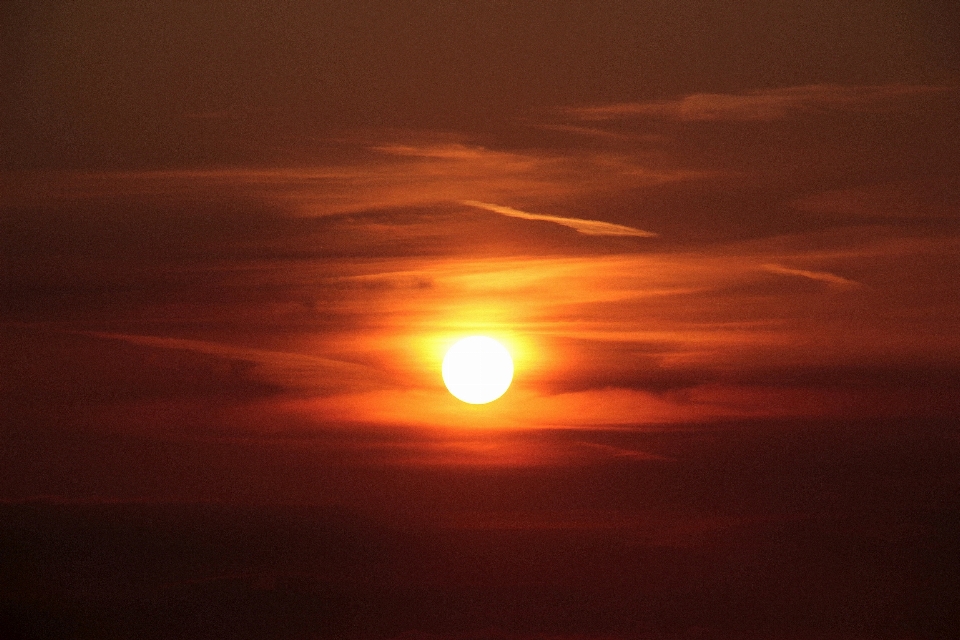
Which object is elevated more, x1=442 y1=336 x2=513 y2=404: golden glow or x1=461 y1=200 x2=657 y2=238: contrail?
x1=461 y1=200 x2=657 y2=238: contrail

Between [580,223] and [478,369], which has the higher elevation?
[580,223]

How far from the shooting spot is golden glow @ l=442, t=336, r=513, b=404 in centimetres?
243

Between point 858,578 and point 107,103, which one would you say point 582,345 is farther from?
point 107,103

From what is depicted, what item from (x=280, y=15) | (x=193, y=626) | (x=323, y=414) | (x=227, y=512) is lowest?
(x=193, y=626)

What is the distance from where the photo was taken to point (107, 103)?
241 centimetres

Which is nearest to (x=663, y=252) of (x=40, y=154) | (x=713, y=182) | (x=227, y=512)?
(x=713, y=182)

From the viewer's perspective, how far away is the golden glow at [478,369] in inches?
95.6

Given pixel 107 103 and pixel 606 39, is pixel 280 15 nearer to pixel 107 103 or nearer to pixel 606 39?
pixel 107 103

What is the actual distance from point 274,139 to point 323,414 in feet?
2.63

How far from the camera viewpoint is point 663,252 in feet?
7.88

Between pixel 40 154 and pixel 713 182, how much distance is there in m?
1.92

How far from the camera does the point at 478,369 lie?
7.99 feet

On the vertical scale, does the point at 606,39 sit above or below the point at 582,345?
above

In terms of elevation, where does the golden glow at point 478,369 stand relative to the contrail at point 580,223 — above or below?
below
